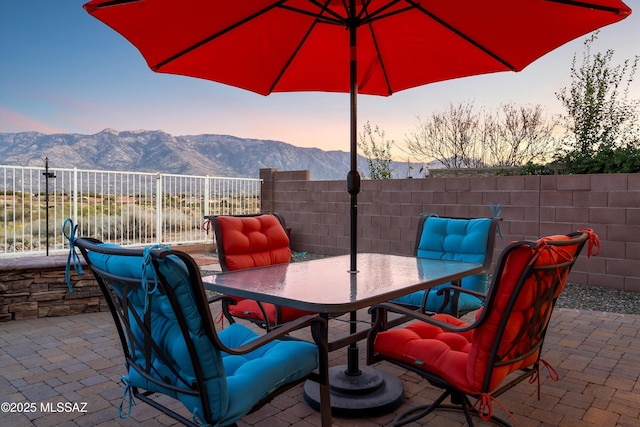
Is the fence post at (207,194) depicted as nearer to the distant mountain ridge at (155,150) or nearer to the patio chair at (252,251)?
the patio chair at (252,251)

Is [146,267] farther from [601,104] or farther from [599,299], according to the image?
[601,104]

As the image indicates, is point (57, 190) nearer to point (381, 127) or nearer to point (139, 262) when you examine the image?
point (139, 262)

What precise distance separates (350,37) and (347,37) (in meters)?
0.75

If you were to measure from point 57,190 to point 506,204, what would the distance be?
233 inches

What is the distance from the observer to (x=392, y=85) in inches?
141

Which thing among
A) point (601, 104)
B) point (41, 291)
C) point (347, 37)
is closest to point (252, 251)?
point (347, 37)

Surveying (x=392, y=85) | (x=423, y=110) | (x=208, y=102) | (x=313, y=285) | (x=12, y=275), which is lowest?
(x=12, y=275)

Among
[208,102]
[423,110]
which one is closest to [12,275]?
[423,110]

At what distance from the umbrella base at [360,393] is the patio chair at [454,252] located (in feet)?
1.83

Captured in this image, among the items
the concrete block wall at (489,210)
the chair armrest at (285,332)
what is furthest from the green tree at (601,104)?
the chair armrest at (285,332)

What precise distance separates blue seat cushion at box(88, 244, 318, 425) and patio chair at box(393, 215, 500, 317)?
135 centimetres

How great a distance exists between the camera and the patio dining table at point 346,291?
1805mm

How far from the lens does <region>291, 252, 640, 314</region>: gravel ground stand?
4387mm

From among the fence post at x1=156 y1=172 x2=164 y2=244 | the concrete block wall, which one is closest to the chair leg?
the concrete block wall
